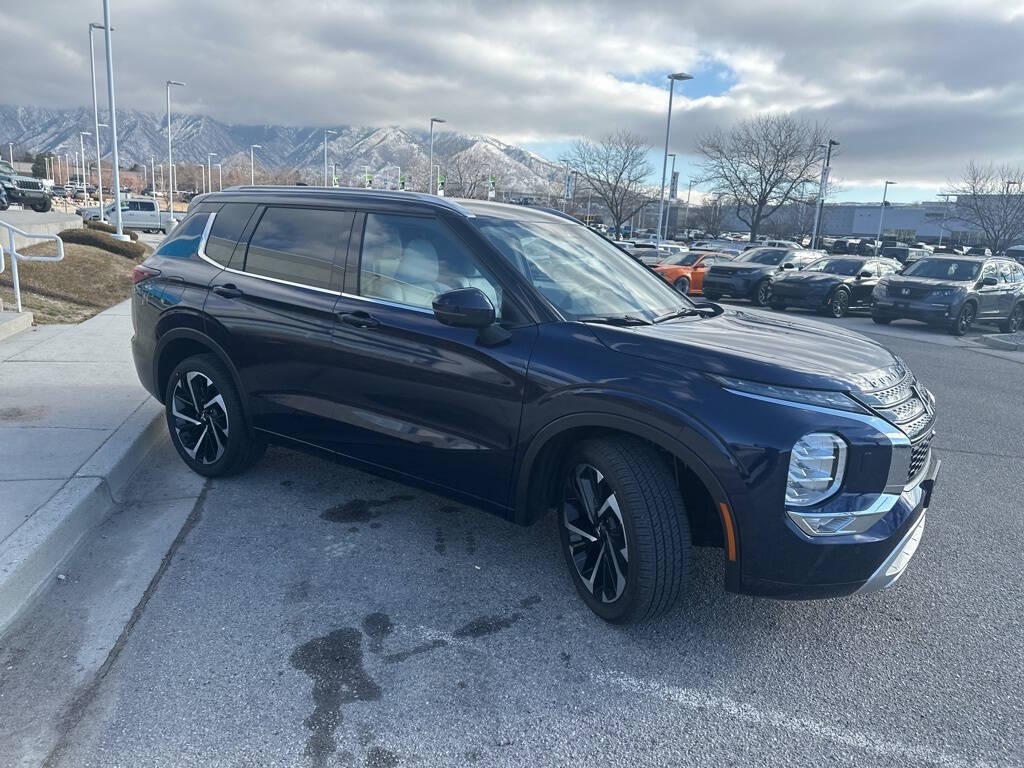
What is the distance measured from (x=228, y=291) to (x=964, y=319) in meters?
16.0

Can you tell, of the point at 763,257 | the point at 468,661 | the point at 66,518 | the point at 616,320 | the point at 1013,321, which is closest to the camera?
the point at 468,661

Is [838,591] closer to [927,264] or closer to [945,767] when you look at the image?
[945,767]

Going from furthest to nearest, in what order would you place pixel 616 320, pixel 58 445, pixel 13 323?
pixel 13 323 < pixel 58 445 < pixel 616 320

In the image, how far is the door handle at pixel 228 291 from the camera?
15.1 ft

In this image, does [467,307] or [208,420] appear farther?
[208,420]

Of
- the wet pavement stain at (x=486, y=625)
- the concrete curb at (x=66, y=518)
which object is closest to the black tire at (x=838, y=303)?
the concrete curb at (x=66, y=518)

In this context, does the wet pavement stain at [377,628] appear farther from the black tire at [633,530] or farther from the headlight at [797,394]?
the headlight at [797,394]

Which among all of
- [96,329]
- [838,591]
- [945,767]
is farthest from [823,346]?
[96,329]

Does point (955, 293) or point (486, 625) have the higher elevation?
point (955, 293)

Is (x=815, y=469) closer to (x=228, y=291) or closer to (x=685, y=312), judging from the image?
(x=685, y=312)

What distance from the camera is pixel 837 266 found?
65.8 ft

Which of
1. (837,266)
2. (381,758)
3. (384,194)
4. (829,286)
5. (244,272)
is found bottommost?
(381,758)

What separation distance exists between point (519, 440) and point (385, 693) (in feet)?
3.90

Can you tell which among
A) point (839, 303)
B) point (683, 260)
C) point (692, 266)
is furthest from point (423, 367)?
point (683, 260)
